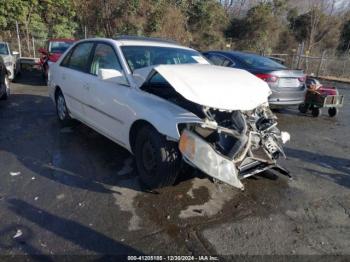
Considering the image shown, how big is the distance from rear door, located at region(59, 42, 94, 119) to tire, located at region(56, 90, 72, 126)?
29cm

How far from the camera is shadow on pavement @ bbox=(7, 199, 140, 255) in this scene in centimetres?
276

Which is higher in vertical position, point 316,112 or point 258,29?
point 258,29

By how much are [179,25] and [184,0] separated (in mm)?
2850

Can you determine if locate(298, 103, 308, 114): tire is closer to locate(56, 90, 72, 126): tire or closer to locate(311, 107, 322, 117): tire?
locate(311, 107, 322, 117): tire

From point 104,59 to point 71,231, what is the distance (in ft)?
8.63

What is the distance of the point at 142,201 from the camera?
355 centimetres

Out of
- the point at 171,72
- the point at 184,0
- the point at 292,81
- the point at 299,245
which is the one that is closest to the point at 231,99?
the point at 171,72

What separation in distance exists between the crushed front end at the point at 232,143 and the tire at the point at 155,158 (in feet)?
0.82

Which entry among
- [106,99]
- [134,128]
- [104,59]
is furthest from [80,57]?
[134,128]

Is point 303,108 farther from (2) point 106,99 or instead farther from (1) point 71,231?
(1) point 71,231

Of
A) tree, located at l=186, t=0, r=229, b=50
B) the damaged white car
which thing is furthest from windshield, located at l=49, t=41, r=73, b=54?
tree, located at l=186, t=0, r=229, b=50

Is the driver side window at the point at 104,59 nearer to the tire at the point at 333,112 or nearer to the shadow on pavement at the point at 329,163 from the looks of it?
the shadow on pavement at the point at 329,163

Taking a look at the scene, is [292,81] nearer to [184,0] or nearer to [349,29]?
[184,0]

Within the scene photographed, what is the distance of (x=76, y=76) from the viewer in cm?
516
